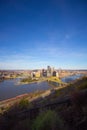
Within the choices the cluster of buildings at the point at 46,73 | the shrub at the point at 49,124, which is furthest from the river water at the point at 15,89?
the cluster of buildings at the point at 46,73

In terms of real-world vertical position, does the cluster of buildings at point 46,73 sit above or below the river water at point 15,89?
above

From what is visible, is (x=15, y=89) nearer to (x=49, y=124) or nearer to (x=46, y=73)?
(x=49, y=124)

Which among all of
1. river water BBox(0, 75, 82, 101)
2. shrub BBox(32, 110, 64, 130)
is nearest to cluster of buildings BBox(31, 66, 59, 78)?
river water BBox(0, 75, 82, 101)

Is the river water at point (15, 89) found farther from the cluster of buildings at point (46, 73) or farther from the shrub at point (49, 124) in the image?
the cluster of buildings at point (46, 73)

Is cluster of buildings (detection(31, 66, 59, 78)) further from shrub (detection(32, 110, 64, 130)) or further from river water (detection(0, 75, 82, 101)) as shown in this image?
shrub (detection(32, 110, 64, 130))

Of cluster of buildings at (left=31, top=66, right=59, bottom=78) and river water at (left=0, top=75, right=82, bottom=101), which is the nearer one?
river water at (left=0, top=75, right=82, bottom=101)

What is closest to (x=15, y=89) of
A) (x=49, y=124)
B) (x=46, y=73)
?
(x=49, y=124)

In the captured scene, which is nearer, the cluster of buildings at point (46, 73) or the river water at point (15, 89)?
the river water at point (15, 89)

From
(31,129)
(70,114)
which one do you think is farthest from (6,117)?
(70,114)

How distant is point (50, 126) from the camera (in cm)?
334

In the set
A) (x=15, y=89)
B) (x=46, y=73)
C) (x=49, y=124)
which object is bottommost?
(x=15, y=89)

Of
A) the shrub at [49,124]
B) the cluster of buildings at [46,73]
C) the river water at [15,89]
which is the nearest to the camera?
the shrub at [49,124]

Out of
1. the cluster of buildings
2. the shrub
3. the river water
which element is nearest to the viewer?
the shrub

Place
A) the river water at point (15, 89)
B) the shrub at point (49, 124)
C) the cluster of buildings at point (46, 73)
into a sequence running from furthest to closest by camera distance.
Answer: the cluster of buildings at point (46, 73), the river water at point (15, 89), the shrub at point (49, 124)
